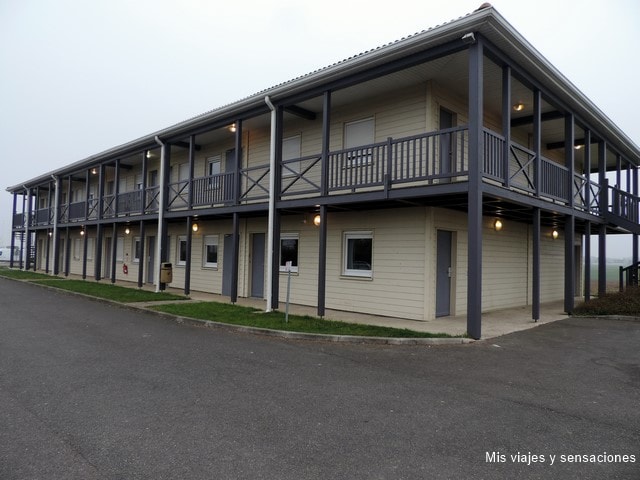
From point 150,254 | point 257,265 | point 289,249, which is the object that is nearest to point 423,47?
point 289,249

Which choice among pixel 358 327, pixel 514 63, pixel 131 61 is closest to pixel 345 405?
pixel 358 327

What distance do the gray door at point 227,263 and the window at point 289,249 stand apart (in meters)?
2.61

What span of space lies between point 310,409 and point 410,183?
7158mm

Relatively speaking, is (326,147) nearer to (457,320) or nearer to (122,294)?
(457,320)

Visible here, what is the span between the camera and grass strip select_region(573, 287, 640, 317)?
36.6 feet

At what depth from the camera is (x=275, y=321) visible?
9609 mm

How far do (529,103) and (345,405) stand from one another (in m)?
10.7

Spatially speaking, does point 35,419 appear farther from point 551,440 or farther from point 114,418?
point 551,440

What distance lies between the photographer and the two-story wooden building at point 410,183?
8875mm

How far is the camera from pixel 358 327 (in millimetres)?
8867

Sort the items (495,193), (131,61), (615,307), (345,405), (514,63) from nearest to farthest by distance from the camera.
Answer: (345,405), (495,193), (514,63), (615,307), (131,61)

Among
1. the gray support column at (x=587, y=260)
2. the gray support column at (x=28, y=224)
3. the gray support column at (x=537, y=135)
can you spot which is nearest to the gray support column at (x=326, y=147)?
the gray support column at (x=537, y=135)

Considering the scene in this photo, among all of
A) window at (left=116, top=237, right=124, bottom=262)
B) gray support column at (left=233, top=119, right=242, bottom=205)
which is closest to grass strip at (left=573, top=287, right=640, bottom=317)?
gray support column at (left=233, top=119, right=242, bottom=205)

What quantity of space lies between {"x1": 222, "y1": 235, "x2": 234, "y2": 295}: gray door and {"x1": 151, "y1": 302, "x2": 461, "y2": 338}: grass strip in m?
3.08
